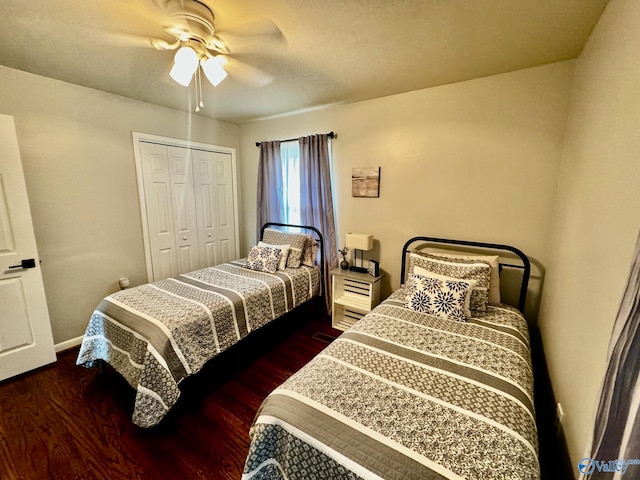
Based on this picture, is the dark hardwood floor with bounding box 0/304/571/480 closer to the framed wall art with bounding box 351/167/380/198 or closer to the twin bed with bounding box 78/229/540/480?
the twin bed with bounding box 78/229/540/480

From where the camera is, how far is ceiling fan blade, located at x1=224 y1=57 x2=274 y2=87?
1983 millimetres

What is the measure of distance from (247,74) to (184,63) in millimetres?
665

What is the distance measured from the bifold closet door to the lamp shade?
6.82ft

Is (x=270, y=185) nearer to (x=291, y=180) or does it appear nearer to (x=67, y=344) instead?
(x=291, y=180)

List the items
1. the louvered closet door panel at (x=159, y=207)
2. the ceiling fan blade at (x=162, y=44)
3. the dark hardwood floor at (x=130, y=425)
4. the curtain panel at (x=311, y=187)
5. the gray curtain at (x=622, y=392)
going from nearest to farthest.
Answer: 1. the gray curtain at (x=622, y=392)
2. the dark hardwood floor at (x=130, y=425)
3. the ceiling fan blade at (x=162, y=44)
4. the louvered closet door panel at (x=159, y=207)
5. the curtain panel at (x=311, y=187)

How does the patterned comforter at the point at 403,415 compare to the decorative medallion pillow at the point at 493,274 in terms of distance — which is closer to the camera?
the patterned comforter at the point at 403,415

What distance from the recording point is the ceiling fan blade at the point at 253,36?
60.1 inches

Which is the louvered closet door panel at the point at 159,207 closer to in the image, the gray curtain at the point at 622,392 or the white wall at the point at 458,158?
the white wall at the point at 458,158

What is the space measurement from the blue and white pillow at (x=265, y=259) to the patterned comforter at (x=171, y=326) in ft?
0.72

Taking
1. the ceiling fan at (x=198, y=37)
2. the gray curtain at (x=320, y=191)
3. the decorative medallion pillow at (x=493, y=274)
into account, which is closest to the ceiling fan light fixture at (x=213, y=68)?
the ceiling fan at (x=198, y=37)

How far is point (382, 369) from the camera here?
1372 millimetres

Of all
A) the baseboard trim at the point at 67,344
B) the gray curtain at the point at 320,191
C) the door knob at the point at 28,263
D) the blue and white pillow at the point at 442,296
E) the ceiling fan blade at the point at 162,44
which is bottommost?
the baseboard trim at the point at 67,344

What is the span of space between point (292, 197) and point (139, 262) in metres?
1.94

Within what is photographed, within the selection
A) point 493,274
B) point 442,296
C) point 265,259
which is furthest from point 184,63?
point 493,274
